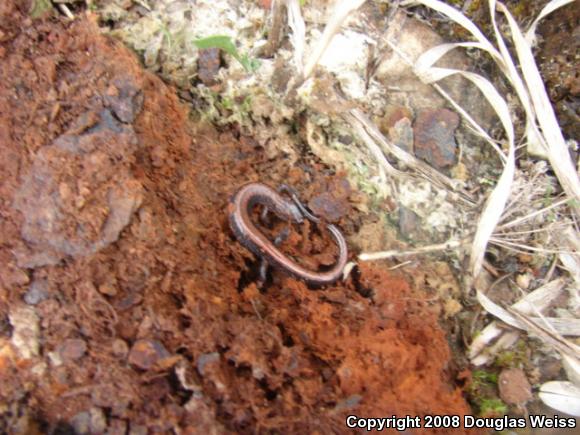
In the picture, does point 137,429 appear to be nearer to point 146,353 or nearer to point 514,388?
point 146,353

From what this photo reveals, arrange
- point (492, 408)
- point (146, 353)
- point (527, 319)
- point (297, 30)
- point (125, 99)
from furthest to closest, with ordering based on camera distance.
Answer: point (297, 30)
point (527, 319)
point (492, 408)
point (125, 99)
point (146, 353)

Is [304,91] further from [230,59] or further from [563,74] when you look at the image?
[563,74]

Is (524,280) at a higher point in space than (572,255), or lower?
lower

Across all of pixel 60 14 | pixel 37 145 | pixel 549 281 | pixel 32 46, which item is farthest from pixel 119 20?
pixel 549 281

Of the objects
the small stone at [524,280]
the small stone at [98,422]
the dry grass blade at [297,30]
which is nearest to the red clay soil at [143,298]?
the small stone at [98,422]

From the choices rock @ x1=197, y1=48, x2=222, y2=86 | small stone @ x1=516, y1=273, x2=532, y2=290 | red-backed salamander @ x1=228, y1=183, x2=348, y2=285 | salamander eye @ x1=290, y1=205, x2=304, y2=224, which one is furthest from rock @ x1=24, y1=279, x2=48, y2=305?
small stone @ x1=516, y1=273, x2=532, y2=290

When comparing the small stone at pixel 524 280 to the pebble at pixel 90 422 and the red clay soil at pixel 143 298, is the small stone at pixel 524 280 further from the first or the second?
the pebble at pixel 90 422

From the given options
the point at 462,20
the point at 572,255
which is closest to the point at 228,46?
the point at 462,20
